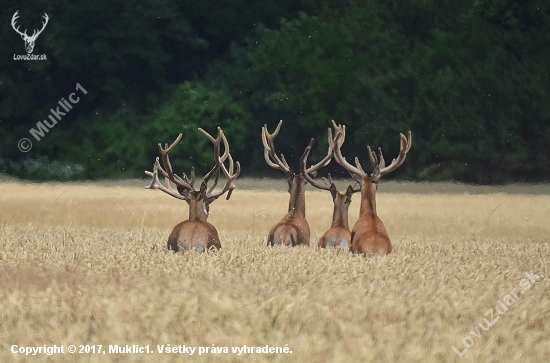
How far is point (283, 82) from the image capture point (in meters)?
36.7

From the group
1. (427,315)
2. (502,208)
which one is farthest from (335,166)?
(427,315)

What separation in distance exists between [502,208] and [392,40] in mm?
14782

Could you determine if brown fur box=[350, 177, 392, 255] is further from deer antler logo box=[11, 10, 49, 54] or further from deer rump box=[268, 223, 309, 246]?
deer antler logo box=[11, 10, 49, 54]

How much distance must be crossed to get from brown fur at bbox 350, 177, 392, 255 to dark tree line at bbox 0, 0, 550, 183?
20121mm

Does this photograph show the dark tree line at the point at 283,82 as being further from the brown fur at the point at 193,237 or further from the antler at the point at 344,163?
the brown fur at the point at 193,237

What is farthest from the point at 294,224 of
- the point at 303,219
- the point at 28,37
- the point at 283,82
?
the point at 28,37

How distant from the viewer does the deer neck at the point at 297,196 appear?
13.6 meters

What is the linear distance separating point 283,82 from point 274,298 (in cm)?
2843

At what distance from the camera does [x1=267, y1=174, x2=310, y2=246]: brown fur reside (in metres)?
13.3

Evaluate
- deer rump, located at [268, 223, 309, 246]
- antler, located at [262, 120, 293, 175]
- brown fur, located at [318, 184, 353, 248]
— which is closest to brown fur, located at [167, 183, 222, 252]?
deer rump, located at [268, 223, 309, 246]

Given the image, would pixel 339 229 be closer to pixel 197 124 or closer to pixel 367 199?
pixel 367 199

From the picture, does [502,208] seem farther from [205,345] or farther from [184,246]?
[205,345]

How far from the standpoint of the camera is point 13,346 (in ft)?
24.3

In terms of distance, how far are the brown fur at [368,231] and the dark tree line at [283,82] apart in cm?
2012
